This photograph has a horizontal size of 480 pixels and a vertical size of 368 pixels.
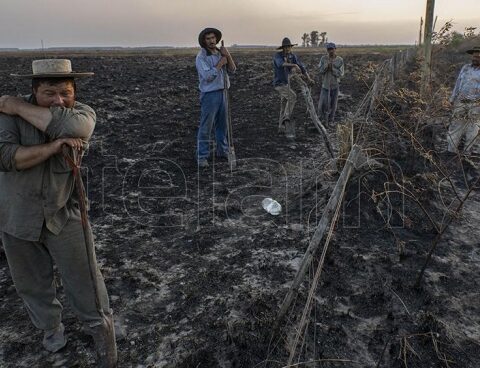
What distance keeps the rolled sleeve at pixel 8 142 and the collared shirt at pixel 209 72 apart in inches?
156

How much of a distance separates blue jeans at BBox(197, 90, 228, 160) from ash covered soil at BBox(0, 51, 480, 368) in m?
0.37

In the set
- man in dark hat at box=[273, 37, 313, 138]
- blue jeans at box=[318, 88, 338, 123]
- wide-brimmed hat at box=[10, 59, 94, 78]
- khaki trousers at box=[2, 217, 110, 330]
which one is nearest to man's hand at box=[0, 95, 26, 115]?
wide-brimmed hat at box=[10, 59, 94, 78]

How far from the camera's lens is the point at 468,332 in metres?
3.11

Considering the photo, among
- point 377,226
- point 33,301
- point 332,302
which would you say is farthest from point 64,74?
point 377,226

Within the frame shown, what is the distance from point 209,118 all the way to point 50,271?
402 cm

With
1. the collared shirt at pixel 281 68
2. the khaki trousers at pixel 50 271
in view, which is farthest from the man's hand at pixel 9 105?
the collared shirt at pixel 281 68

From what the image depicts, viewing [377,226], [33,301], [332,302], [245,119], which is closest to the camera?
[33,301]

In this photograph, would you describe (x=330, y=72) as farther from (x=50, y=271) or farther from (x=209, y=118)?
(x=50, y=271)

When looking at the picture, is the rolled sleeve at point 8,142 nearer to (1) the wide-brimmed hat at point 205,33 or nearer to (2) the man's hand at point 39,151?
(2) the man's hand at point 39,151

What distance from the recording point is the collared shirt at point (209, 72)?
602cm

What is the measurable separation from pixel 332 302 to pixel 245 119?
23.7 ft

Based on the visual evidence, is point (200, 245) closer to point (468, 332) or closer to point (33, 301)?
point (33, 301)

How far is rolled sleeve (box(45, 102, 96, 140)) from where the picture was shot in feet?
7.42

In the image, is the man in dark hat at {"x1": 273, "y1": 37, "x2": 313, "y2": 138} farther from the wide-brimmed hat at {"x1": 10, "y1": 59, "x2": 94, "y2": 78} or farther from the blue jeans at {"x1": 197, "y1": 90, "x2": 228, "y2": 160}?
the wide-brimmed hat at {"x1": 10, "y1": 59, "x2": 94, "y2": 78}
